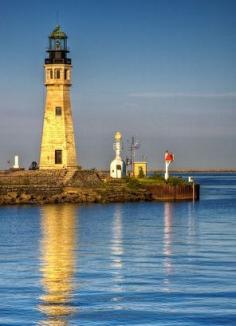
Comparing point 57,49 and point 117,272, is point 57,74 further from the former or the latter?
point 117,272

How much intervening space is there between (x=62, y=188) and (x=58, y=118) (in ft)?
18.9

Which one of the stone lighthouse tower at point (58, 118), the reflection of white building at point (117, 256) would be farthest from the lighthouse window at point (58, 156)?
→ the reflection of white building at point (117, 256)

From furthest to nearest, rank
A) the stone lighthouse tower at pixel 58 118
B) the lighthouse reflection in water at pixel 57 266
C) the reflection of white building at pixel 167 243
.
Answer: the stone lighthouse tower at pixel 58 118 → the reflection of white building at pixel 167 243 → the lighthouse reflection in water at pixel 57 266

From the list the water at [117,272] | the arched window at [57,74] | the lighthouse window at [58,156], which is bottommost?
the water at [117,272]

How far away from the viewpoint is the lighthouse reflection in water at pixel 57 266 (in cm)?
3089

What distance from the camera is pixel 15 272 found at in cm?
3847

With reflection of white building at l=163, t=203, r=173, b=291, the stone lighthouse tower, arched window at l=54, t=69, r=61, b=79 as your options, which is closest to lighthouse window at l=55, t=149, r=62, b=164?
the stone lighthouse tower

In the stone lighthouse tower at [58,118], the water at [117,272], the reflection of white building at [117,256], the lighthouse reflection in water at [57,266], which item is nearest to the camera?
the water at [117,272]

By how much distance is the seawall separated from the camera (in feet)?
280

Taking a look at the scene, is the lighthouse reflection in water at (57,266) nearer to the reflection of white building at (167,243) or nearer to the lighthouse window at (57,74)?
the reflection of white building at (167,243)

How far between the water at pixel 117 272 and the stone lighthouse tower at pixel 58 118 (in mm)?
17396

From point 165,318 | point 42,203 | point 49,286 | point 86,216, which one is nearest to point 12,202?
point 42,203

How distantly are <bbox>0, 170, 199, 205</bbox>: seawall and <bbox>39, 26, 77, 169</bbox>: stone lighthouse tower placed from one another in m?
1.14

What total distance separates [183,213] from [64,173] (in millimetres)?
13582
